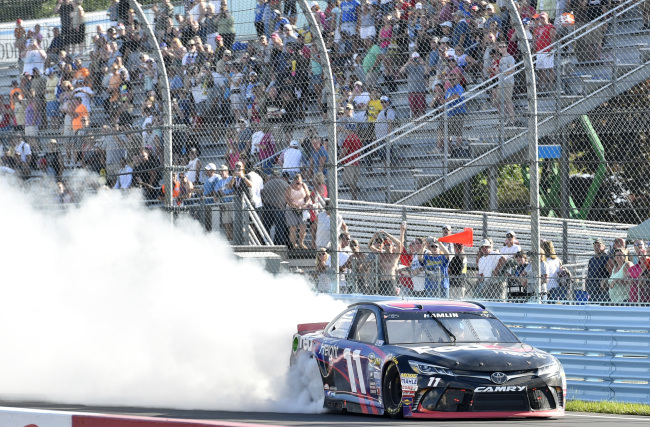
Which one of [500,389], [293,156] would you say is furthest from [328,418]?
[293,156]

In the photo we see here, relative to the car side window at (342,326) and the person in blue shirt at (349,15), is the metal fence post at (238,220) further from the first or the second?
the car side window at (342,326)

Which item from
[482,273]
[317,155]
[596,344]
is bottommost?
[596,344]

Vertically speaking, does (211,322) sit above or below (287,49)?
below

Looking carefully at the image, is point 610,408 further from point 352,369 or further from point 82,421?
point 82,421

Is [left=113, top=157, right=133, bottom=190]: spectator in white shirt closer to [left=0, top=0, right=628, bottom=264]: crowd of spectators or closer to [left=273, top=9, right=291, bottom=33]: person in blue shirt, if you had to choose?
[left=0, top=0, right=628, bottom=264]: crowd of spectators

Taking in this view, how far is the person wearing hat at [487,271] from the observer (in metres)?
11.0

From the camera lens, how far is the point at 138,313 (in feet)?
36.1

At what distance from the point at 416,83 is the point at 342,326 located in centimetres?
555

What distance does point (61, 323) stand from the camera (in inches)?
436

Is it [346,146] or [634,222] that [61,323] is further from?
[634,222]

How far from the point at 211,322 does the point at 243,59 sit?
17.9 ft

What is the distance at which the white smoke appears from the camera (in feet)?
31.3

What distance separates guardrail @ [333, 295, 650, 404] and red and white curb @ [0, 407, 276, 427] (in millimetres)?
4524

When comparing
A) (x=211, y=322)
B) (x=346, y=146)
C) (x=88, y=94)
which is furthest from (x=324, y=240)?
(x=88, y=94)
